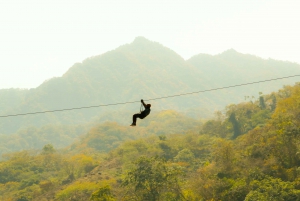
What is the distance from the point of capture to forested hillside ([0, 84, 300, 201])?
24656 millimetres

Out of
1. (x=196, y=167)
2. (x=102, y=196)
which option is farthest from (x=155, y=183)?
(x=196, y=167)

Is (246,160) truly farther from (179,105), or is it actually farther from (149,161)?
(179,105)

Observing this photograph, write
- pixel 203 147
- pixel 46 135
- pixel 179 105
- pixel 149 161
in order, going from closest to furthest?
1. pixel 149 161
2. pixel 203 147
3. pixel 46 135
4. pixel 179 105

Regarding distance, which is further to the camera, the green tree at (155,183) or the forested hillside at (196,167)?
the green tree at (155,183)

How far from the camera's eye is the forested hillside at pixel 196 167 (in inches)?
→ 971

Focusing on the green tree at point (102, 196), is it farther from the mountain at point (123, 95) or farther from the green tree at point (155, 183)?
the mountain at point (123, 95)

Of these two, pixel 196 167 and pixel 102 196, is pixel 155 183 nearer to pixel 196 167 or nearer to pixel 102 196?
pixel 102 196

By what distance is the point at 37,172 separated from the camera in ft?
178

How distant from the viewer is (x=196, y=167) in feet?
137

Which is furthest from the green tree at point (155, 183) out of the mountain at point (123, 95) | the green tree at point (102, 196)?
the mountain at point (123, 95)

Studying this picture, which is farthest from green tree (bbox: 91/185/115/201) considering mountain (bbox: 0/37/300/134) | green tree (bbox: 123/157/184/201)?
mountain (bbox: 0/37/300/134)

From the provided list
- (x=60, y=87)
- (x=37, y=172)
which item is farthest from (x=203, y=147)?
(x=60, y=87)

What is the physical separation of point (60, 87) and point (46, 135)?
75.6 m

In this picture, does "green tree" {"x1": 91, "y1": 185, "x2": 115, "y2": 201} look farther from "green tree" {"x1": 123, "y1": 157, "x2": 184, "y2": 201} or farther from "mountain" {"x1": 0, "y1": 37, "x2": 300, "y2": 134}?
"mountain" {"x1": 0, "y1": 37, "x2": 300, "y2": 134}
